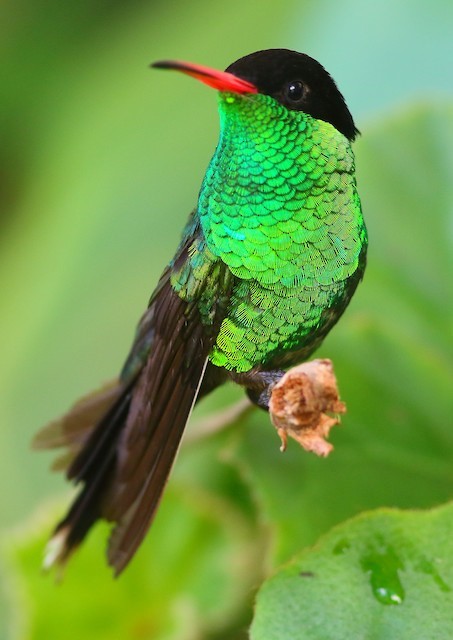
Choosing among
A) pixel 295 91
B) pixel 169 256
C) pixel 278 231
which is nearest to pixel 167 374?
pixel 278 231

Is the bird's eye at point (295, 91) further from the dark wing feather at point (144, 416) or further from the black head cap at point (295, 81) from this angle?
the dark wing feather at point (144, 416)

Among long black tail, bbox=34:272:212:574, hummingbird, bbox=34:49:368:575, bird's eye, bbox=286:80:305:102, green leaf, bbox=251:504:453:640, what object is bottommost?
green leaf, bbox=251:504:453:640

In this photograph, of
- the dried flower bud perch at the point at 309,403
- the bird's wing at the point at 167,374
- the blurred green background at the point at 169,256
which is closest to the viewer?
the dried flower bud perch at the point at 309,403

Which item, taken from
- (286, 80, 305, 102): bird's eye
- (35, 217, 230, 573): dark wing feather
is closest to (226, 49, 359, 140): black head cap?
(286, 80, 305, 102): bird's eye

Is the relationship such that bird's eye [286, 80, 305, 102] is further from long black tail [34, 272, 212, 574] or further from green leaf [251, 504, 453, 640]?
green leaf [251, 504, 453, 640]

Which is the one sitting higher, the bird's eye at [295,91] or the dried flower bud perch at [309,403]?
the bird's eye at [295,91]

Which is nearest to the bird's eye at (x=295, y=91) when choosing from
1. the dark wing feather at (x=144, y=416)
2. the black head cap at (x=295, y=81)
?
the black head cap at (x=295, y=81)

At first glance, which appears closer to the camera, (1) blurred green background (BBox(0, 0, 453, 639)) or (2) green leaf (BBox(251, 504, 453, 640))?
(2) green leaf (BBox(251, 504, 453, 640))

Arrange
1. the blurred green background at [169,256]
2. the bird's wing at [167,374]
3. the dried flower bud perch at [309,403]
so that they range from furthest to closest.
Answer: the blurred green background at [169,256]
the bird's wing at [167,374]
the dried flower bud perch at [309,403]
